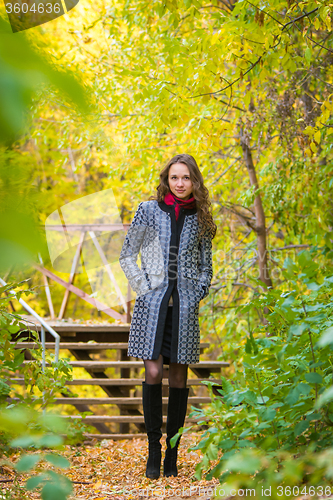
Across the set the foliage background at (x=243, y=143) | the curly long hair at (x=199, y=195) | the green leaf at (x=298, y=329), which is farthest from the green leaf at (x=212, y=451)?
the curly long hair at (x=199, y=195)

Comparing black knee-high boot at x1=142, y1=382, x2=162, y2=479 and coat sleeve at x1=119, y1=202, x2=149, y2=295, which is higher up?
coat sleeve at x1=119, y1=202, x2=149, y2=295

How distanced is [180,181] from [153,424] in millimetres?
1188

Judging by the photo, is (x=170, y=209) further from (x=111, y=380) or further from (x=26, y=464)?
(x=111, y=380)

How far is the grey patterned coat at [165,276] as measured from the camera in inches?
84.5

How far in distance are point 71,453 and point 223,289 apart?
2.28 m

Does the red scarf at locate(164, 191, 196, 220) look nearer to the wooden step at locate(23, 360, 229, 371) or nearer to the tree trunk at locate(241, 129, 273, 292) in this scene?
the tree trunk at locate(241, 129, 273, 292)

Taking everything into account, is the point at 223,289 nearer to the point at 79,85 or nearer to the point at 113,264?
the point at 113,264

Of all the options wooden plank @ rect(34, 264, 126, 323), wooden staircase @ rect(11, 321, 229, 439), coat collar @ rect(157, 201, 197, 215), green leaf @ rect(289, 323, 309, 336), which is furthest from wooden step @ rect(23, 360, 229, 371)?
green leaf @ rect(289, 323, 309, 336)

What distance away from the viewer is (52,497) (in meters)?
0.49

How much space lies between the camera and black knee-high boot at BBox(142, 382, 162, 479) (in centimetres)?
207

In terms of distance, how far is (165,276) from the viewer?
220cm

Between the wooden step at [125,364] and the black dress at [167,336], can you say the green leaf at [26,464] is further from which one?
the wooden step at [125,364]

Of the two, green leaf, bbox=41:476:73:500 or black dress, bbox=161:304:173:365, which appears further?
black dress, bbox=161:304:173:365

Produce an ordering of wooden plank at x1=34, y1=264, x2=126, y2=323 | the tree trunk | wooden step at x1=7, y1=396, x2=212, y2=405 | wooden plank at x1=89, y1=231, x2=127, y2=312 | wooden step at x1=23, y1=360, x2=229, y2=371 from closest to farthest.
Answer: wooden step at x1=7, y1=396, x2=212, y2=405
wooden step at x1=23, y1=360, x2=229, y2=371
the tree trunk
wooden plank at x1=34, y1=264, x2=126, y2=323
wooden plank at x1=89, y1=231, x2=127, y2=312
